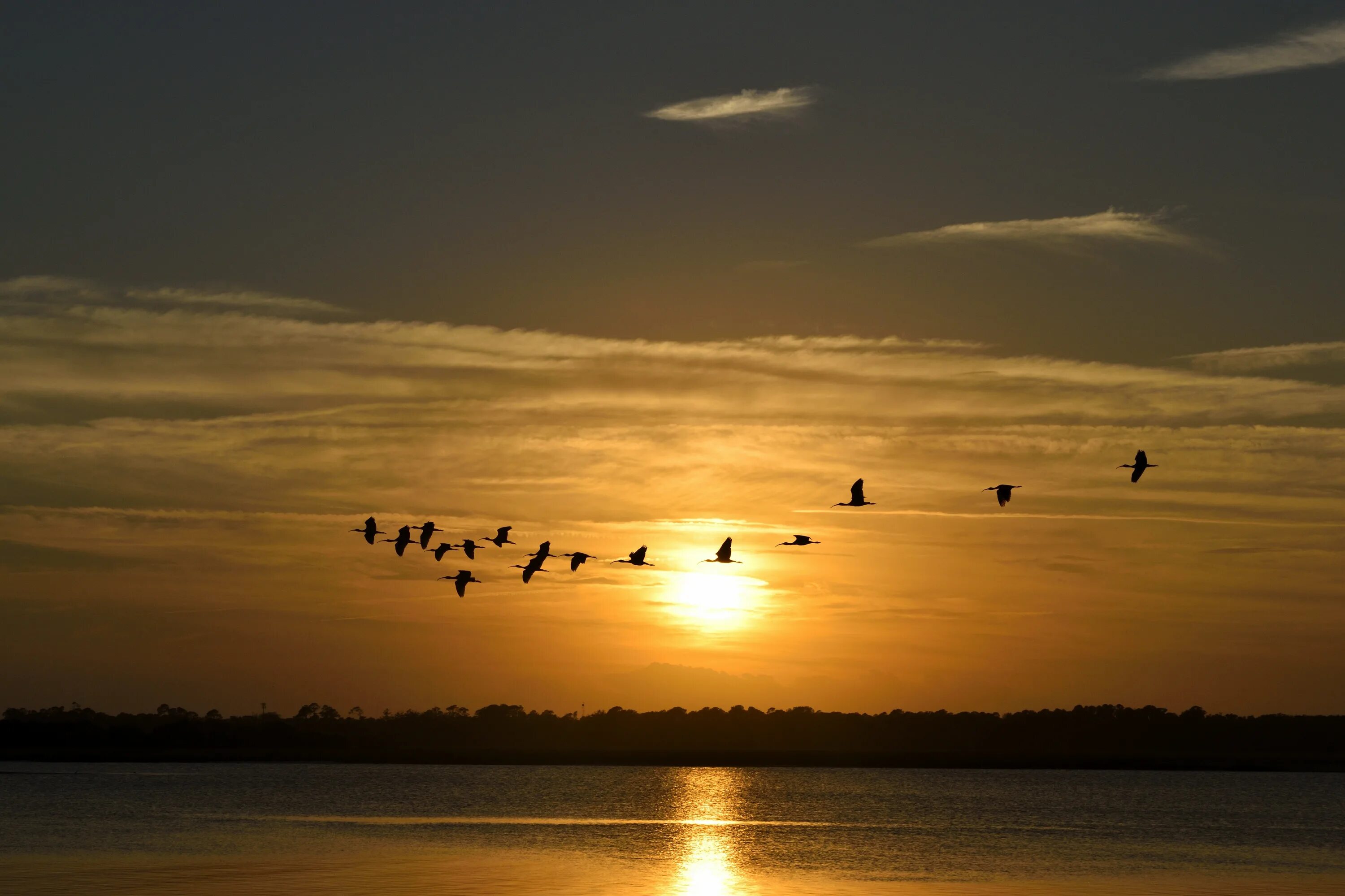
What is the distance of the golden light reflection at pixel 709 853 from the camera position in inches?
2442

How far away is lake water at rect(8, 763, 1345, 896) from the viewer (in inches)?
2469

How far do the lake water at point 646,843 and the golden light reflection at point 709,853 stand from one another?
277 millimetres

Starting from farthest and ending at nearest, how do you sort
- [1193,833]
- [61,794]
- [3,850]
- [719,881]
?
1. [61,794]
2. [1193,833]
3. [3,850]
4. [719,881]

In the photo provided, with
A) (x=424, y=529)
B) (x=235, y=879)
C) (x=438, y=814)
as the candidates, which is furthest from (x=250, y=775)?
(x=424, y=529)

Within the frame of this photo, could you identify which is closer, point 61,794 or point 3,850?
point 3,850

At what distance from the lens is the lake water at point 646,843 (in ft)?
206

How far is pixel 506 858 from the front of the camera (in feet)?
243

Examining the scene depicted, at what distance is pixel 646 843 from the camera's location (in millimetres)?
86875

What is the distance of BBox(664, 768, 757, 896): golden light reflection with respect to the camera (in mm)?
62031

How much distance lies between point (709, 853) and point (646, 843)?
7.17 metres

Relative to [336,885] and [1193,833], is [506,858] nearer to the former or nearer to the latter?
[336,885]

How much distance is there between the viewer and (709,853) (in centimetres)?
8075

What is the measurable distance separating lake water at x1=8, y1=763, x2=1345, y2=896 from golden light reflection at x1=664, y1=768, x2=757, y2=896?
277 mm

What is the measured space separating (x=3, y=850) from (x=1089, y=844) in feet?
196
